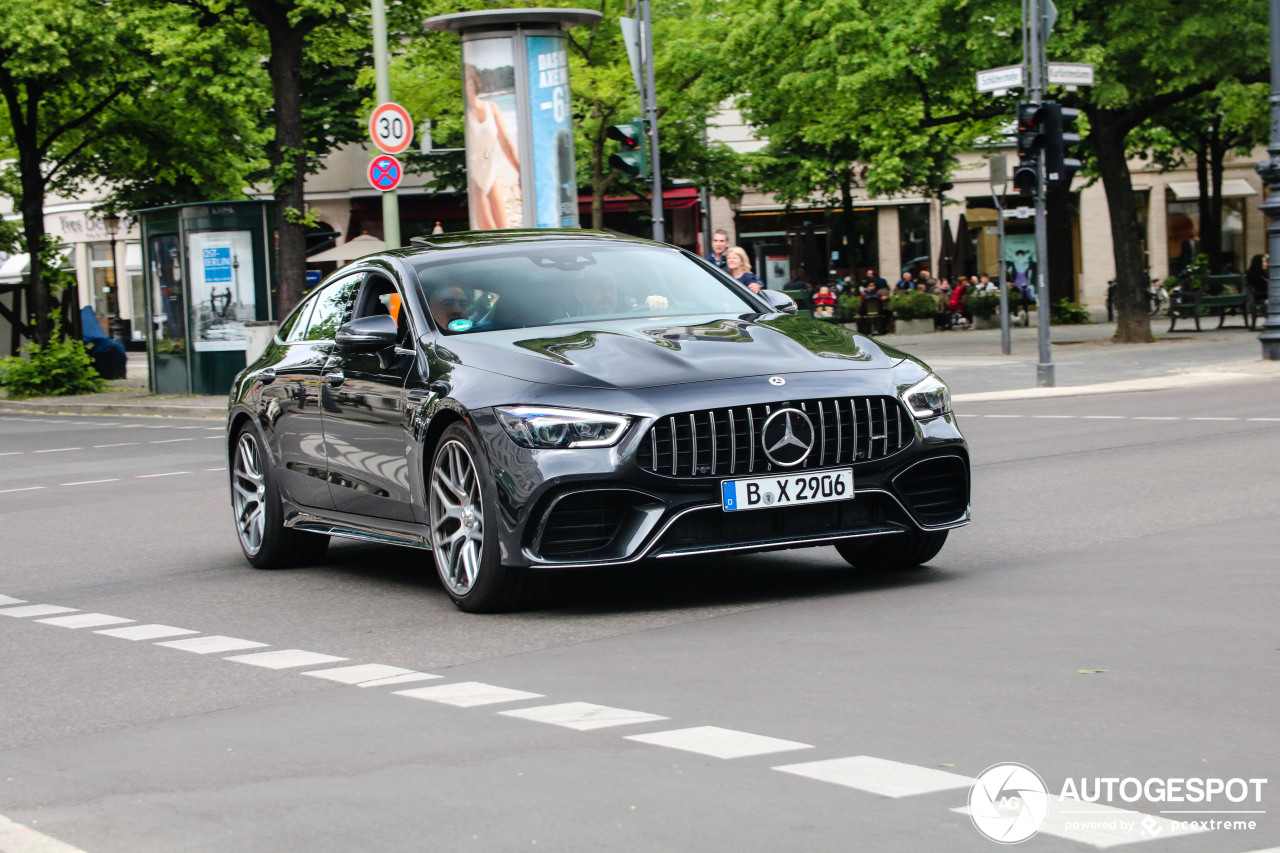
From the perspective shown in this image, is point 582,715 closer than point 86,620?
Yes

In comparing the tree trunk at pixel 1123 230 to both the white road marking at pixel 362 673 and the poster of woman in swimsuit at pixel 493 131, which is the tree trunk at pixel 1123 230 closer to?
the poster of woman in swimsuit at pixel 493 131

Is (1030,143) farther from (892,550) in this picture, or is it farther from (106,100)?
(106,100)

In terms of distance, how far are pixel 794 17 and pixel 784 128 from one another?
4.08 m

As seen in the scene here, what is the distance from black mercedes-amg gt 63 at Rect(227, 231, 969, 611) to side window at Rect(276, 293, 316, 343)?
86 centimetres

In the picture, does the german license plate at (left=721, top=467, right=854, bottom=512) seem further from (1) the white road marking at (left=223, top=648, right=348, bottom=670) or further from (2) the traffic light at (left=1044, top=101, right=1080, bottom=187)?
(2) the traffic light at (left=1044, top=101, right=1080, bottom=187)

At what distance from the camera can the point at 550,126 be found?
24359 mm

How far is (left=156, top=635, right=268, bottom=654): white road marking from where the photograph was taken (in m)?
7.29

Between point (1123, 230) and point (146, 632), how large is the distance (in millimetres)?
25616

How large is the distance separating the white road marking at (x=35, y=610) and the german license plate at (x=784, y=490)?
337cm

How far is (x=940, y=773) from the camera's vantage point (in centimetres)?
457

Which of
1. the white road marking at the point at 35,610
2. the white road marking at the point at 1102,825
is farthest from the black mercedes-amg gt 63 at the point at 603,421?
the white road marking at the point at 1102,825

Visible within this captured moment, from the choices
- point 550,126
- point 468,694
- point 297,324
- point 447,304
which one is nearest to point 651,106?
point 550,126

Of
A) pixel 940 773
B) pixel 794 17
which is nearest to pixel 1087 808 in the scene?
pixel 940 773

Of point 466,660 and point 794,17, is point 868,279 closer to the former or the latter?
point 794,17
